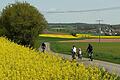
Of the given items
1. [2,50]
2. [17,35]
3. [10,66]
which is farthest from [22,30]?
[10,66]

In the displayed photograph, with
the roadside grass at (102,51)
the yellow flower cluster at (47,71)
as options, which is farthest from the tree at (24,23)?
the yellow flower cluster at (47,71)

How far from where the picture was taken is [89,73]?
8.41 metres

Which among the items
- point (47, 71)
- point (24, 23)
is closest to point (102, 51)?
point (24, 23)

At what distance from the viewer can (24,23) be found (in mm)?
39938

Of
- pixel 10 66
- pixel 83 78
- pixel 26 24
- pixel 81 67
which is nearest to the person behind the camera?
pixel 83 78

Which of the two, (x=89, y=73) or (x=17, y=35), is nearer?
(x=89, y=73)

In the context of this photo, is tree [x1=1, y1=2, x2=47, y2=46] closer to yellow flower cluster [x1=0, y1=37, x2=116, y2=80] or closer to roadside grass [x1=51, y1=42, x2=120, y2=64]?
roadside grass [x1=51, y1=42, x2=120, y2=64]

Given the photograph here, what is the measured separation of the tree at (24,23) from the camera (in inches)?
1559

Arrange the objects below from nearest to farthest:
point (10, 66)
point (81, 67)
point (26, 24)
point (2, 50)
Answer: point (81, 67)
point (10, 66)
point (2, 50)
point (26, 24)

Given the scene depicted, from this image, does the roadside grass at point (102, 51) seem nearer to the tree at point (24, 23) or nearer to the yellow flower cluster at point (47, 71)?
the tree at point (24, 23)

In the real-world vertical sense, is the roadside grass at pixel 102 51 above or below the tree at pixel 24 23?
below

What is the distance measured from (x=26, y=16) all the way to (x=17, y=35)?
175 centimetres

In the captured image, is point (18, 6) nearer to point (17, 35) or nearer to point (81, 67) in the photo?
point (17, 35)

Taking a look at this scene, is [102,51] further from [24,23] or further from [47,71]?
[47,71]
